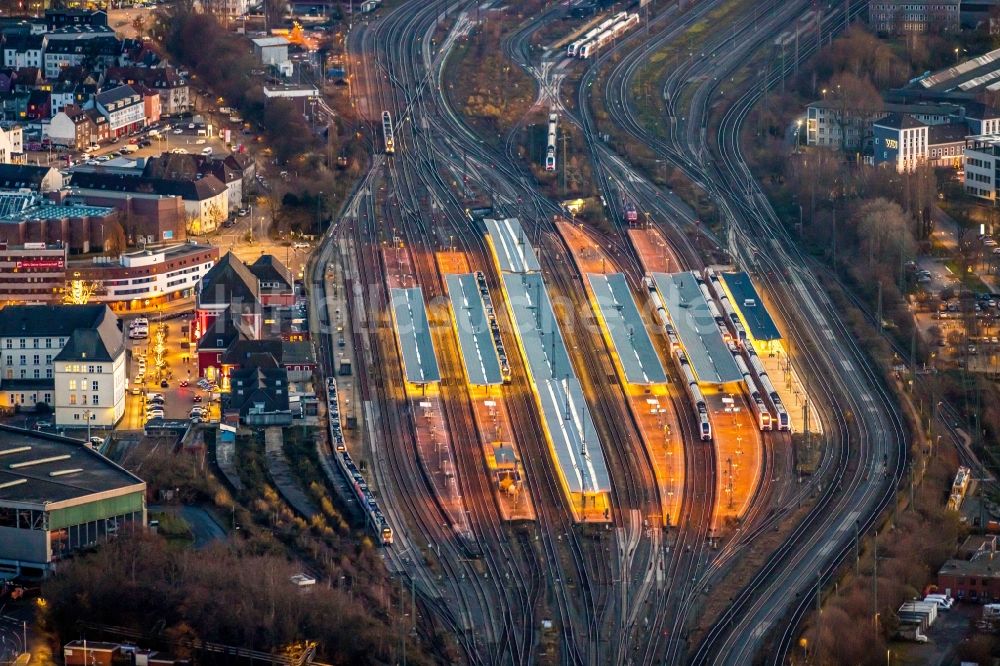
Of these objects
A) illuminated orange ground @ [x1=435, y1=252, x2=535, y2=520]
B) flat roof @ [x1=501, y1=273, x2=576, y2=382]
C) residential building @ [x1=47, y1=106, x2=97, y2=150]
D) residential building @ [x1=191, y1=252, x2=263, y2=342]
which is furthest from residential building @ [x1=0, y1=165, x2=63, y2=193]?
illuminated orange ground @ [x1=435, y1=252, x2=535, y2=520]

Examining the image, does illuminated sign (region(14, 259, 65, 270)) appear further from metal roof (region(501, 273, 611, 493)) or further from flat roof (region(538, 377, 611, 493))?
flat roof (region(538, 377, 611, 493))

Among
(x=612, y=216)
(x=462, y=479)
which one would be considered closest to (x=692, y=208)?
(x=612, y=216)

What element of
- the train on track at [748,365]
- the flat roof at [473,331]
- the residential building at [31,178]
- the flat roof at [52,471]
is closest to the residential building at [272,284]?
the flat roof at [473,331]

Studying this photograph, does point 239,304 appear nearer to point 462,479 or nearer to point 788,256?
point 462,479

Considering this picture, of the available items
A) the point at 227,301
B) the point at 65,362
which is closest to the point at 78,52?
the point at 227,301

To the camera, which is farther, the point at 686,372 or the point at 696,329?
the point at 696,329

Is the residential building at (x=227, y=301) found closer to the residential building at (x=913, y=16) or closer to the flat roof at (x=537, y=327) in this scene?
the flat roof at (x=537, y=327)

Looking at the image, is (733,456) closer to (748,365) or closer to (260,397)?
(748,365)
